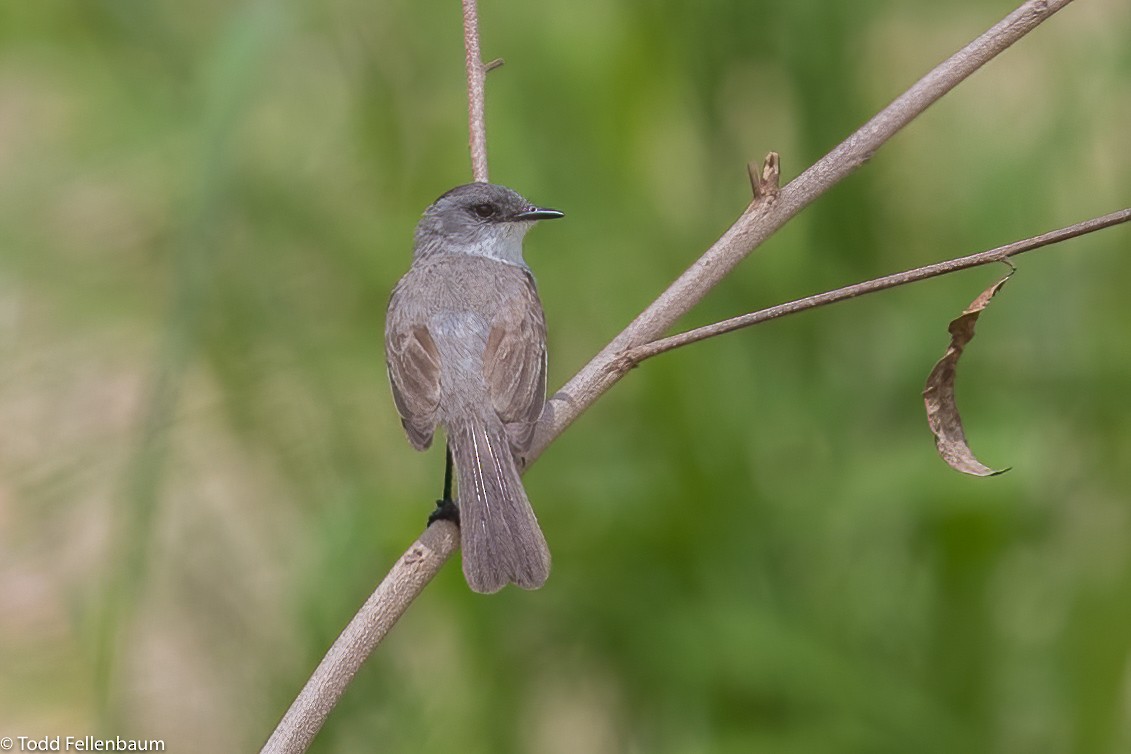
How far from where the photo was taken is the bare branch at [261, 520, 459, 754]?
2363 millimetres

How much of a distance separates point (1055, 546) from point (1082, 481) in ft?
0.66

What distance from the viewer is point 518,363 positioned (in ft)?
11.7

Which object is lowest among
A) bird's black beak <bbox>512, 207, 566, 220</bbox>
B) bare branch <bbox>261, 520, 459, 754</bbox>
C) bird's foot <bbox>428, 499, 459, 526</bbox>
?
bare branch <bbox>261, 520, 459, 754</bbox>

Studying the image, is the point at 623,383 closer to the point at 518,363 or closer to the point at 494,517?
the point at 518,363

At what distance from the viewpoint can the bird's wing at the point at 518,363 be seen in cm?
333

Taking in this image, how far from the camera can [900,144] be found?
186 inches

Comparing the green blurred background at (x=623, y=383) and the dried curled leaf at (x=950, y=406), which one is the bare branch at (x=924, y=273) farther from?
the green blurred background at (x=623, y=383)

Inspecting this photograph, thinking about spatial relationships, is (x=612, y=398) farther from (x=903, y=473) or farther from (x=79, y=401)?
Answer: (x=79, y=401)

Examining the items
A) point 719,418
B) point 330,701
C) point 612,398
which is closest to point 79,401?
point 612,398

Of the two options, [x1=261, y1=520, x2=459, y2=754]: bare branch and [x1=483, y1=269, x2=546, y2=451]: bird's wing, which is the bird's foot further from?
[x1=261, y1=520, x2=459, y2=754]: bare branch

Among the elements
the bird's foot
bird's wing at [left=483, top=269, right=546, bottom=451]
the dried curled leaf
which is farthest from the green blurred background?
the dried curled leaf

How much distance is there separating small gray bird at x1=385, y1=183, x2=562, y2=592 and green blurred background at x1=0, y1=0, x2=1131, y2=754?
1.02 feet

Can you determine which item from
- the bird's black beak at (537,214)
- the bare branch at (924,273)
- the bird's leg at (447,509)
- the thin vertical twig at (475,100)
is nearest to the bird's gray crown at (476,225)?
the bird's black beak at (537,214)

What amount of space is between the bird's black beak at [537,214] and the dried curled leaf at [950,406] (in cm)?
161
